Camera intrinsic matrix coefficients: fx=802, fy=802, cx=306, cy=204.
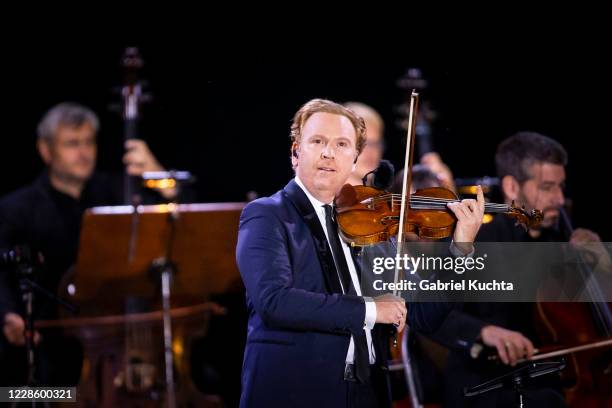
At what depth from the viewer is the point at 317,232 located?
2.49 m

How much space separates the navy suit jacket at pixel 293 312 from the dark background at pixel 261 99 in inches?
103

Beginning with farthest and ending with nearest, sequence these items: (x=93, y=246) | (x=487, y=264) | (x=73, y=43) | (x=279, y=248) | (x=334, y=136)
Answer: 1. (x=73, y=43)
2. (x=93, y=246)
3. (x=487, y=264)
4. (x=334, y=136)
5. (x=279, y=248)

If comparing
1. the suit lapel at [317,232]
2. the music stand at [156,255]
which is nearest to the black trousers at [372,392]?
the suit lapel at [317,232]

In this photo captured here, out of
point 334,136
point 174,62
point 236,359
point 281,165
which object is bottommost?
point 236,359

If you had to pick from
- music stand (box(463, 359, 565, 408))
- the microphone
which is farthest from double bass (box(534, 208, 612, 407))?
the microphone

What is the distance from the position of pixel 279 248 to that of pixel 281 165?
110 inches

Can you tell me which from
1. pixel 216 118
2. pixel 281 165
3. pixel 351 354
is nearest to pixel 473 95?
pixel 281 165

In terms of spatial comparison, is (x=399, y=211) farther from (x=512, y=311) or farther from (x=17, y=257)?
(x=17, y=257)

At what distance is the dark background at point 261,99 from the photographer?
4941mm

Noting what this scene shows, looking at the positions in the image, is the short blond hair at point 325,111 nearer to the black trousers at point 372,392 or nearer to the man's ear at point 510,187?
the black trousers at point 372,392

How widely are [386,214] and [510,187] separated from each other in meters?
1.23

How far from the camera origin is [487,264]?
3385 mm

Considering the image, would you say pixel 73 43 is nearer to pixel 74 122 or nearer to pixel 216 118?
pixel 74 122

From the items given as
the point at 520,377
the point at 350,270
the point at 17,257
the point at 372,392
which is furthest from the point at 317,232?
the point at 17,257
